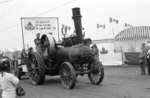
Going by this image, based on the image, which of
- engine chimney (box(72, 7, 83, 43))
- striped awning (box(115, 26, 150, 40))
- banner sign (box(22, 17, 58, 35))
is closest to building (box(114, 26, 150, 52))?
striped awning (box(115, 26, 150, 40))

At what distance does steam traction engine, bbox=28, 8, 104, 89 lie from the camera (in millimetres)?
11305

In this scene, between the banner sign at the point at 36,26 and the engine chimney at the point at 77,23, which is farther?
the banner sign at the point at 36,26

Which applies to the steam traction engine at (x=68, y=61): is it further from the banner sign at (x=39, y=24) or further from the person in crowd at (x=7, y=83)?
the banner sign at (x=39, y=24)

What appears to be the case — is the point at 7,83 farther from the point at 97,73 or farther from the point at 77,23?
the point at 97,73

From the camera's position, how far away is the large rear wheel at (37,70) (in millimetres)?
12749

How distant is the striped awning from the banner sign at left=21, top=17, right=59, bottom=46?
8.95 metres

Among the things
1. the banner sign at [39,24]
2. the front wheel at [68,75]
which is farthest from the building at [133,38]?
the front wheel at [68,75]

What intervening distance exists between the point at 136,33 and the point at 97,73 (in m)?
20.8

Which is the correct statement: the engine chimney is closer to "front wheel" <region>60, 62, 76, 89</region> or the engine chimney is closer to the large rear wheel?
"front wheel" <region>60, 62, 76, 89</region>

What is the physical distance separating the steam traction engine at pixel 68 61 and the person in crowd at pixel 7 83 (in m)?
4.92

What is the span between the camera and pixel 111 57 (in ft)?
78.4

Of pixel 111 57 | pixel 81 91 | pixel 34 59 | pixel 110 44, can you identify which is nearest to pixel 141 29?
pixel 110 44

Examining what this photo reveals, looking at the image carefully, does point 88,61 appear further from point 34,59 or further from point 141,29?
point 141,29

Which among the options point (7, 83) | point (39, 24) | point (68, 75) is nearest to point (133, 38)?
point (39, 24)
